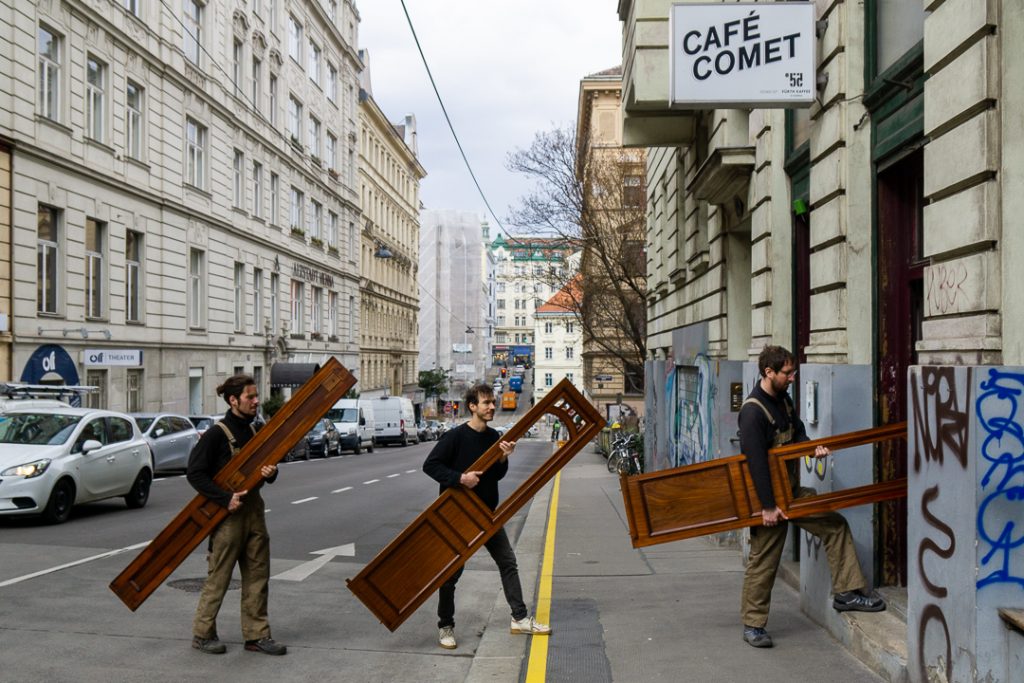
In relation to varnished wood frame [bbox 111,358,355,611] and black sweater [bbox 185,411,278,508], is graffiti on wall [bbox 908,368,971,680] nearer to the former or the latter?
varnished wood frame [bbox 111,358,355,611]

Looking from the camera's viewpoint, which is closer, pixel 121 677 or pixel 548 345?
pixel 121 677

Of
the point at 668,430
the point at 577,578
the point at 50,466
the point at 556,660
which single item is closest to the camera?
the point at 556,660

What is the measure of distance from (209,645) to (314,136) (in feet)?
149

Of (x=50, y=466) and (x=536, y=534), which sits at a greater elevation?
(x=50, y=466)

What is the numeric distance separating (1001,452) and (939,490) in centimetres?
48

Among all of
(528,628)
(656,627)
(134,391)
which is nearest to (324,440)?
(134,391)

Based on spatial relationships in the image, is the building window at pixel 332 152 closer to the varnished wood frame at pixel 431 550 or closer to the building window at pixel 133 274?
the building window at pixel 133 274

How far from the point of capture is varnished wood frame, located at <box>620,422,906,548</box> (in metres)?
6.30

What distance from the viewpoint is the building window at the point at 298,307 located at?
1848 inches

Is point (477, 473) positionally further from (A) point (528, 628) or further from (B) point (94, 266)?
(B) point (94, 266)

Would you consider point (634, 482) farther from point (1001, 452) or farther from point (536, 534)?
point (536, 534)

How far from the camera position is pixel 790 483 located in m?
6.40

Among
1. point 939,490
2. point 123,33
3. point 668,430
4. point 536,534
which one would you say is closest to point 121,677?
point 939,490

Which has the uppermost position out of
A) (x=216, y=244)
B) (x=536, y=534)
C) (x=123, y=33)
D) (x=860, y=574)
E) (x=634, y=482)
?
(x=123, y=33)
